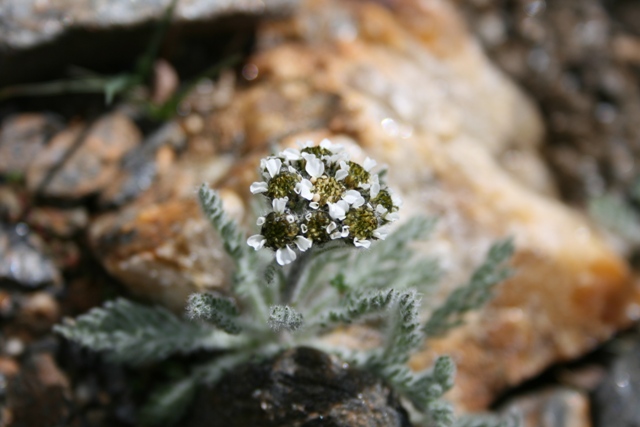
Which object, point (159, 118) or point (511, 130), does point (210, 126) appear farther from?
point (511, 130)

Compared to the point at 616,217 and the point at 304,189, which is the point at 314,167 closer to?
the point at 304,189

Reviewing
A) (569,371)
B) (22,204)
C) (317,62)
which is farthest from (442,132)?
(22,204)

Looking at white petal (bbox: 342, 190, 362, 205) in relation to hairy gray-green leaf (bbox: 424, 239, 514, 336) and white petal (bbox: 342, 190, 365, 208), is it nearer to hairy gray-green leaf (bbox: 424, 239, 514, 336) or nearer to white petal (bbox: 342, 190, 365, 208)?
white petal (bbox: 342, 190, 365, 208)

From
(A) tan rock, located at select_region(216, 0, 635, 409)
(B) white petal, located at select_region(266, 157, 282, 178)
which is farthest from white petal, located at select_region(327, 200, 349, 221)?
(A) tan rock, located at select_region(216, 0, 635, 409)

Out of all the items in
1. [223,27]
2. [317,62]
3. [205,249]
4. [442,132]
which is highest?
[223,27]

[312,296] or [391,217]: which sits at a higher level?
[312,296]

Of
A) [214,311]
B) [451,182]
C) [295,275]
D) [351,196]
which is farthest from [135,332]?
[451,182]
